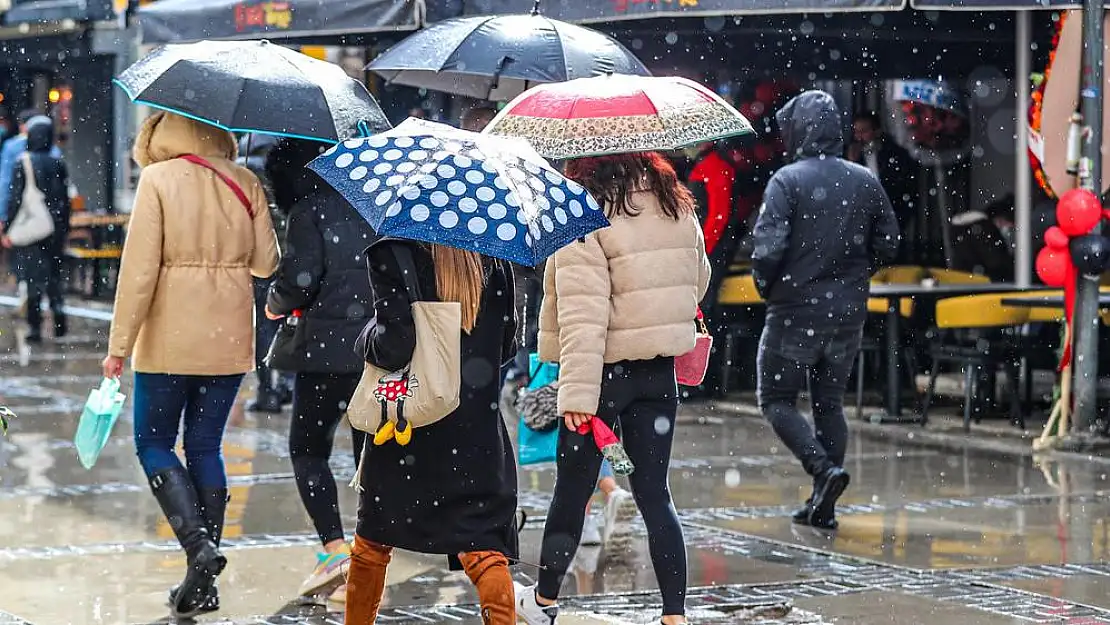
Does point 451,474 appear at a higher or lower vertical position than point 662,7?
lower

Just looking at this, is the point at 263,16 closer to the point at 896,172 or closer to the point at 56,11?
the point at 896,172

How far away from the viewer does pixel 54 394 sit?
43.8 feet

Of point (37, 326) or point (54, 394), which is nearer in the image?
point (54, 394)

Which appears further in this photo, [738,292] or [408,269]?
[738,292]

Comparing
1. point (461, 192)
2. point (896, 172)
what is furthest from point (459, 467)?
point (896, 172)

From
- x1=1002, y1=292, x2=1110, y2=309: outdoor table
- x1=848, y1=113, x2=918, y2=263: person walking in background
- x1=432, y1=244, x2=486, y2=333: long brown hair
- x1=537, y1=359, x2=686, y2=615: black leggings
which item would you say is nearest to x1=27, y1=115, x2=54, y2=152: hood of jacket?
x1=848, y1=113, x2=918, y2=263: person walking in background

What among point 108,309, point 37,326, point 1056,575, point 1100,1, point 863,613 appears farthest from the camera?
point 108,309

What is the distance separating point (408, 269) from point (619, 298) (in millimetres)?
1209

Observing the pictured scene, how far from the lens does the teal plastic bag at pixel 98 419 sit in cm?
681

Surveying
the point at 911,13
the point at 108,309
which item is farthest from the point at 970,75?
the point at 108,309

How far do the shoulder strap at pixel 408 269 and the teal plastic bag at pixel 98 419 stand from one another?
7.24ft

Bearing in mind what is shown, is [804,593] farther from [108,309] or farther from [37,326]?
[108,309]

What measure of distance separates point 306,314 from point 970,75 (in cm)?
851

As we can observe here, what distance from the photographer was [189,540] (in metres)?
6.64
